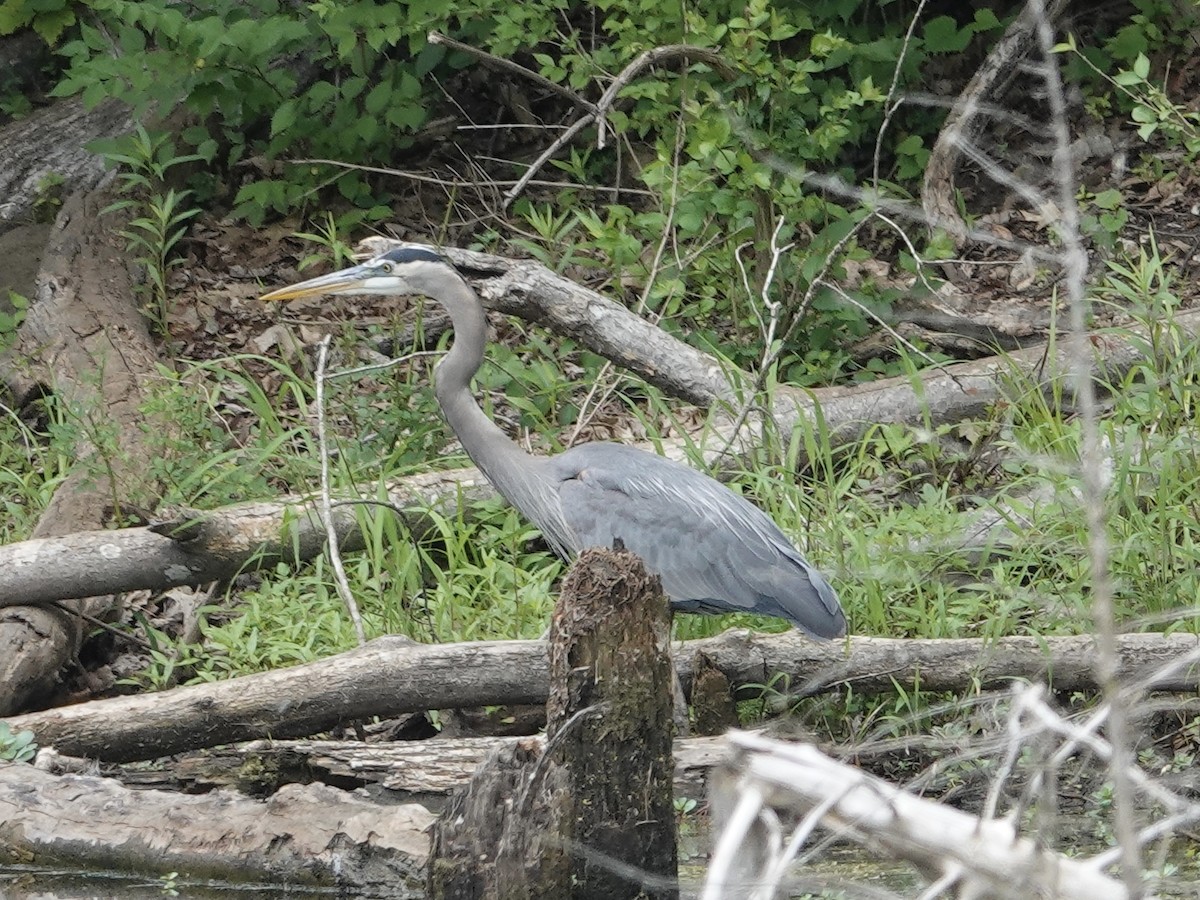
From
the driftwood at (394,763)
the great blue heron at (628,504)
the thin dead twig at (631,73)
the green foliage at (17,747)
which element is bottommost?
the driftwood at (394,763)

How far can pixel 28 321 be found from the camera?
7.43 metres

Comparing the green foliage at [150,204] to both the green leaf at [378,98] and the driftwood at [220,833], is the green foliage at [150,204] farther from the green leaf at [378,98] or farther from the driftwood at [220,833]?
the driftwood at [220,833]

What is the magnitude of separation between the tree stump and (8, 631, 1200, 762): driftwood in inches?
36.7

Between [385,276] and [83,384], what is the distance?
1690mm

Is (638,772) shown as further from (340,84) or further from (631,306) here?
(340,84)

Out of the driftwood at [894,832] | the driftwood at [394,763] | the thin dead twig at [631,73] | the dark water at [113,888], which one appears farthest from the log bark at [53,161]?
the driftwood at [894,832]

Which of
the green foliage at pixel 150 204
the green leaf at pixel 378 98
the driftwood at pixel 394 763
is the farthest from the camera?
the green leaf at pixel 378 98

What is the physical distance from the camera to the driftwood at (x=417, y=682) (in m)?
4.53

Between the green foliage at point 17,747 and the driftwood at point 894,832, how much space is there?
135 inches

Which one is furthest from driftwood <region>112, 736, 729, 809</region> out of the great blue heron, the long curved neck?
the long curved neck

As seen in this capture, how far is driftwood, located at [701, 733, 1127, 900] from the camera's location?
1.43 m

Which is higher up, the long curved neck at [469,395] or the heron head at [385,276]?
the heron head at [385,276]

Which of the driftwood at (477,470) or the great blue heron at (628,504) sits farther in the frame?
the driftwood at (477,470)

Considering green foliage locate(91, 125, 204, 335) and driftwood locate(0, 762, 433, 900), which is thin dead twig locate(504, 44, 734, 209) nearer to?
green foliage locate(91, 125, 204, 335)
